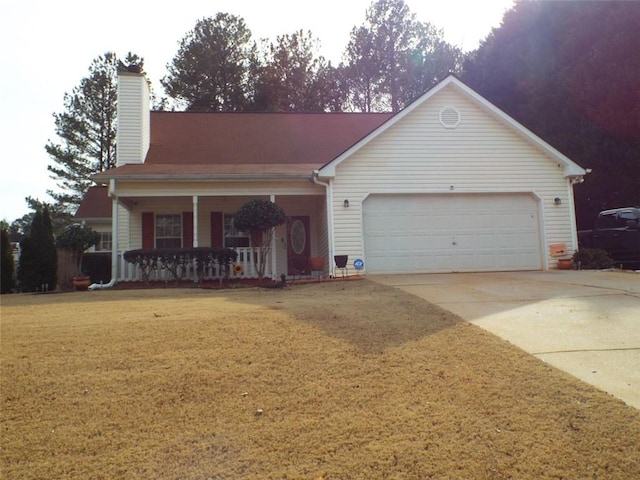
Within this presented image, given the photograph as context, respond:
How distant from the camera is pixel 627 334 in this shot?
4.93 meters

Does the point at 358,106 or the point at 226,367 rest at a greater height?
the point at 358,106

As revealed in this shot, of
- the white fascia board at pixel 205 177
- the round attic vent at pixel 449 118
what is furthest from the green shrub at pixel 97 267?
Answer: the round attic vent at pixel 449 118

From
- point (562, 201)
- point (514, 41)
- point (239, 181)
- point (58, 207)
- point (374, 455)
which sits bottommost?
point (374, 455)

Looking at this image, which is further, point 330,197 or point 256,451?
point 330,197

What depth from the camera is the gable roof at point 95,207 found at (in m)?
20.5

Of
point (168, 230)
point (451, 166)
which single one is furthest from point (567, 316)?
point (168, 230)

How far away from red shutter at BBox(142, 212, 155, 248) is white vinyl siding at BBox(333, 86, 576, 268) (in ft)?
20.3

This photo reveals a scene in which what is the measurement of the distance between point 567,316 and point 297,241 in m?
9.89

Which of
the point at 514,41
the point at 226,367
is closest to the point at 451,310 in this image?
the point at 226,367

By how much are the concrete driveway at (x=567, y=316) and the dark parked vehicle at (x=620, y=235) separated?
2.82m

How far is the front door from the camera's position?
14.8 meters

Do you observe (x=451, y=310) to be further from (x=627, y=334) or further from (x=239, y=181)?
(x=239, y=181)

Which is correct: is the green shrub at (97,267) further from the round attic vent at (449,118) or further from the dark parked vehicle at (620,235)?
the dark parked vehicle at (620,235)

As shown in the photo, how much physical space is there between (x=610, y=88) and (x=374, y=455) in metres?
19.0
